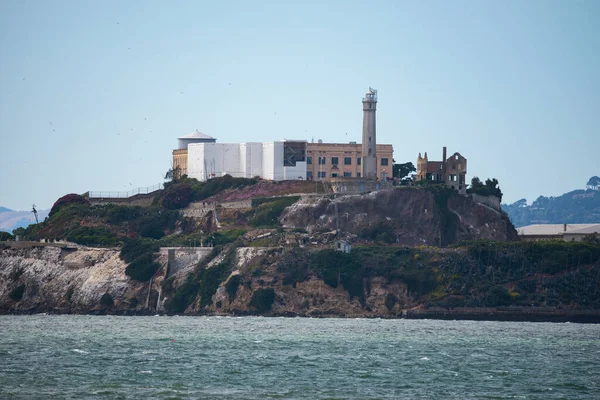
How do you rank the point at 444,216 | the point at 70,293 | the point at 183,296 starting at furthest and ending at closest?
the point at 444,216
the point at 70,293
the point at 183,296

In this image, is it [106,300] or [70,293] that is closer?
[106,300]

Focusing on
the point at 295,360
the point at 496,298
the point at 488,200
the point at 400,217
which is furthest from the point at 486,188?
the point at 295,360

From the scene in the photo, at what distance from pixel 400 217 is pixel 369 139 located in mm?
14224

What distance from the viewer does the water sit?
227 ft

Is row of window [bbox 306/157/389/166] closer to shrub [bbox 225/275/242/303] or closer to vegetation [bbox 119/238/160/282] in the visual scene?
vegetation [bbox 119/238/160/282]

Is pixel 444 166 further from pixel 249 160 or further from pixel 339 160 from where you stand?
pixel 249 160

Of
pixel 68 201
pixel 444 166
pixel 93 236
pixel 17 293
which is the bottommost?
pixel 17 293

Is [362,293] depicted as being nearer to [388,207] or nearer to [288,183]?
[388,207]

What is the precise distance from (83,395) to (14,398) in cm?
388

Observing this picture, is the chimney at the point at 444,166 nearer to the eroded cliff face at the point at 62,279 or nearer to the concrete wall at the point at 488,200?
the concrete wall at the point at 488,200

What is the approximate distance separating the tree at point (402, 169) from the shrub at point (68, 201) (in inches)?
1884

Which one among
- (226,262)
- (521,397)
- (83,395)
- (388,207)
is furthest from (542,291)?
(83,395)

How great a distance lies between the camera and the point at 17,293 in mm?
151875

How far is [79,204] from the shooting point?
182125 mm
